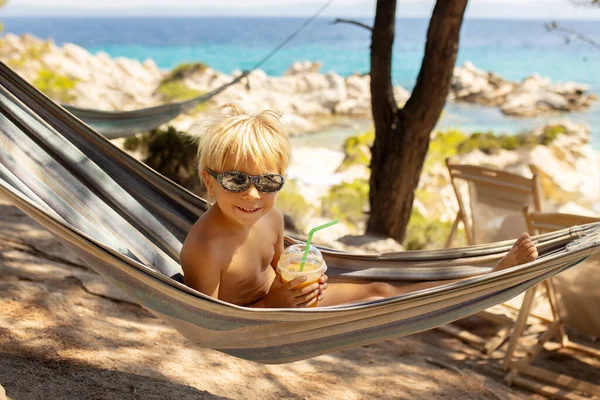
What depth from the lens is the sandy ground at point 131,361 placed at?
1890 mm

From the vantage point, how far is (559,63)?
30578 mm

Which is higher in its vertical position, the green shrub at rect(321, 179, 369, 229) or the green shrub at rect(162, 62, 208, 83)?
the green shrub at rect(162, 62, 208, 83)

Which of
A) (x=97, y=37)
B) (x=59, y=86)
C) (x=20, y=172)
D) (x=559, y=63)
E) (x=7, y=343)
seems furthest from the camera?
(x=97, y=37)

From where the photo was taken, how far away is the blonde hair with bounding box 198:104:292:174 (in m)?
1.70

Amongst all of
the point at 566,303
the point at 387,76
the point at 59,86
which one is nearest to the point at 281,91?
the point at 59,86

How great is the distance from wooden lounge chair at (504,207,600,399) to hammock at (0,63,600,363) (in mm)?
520

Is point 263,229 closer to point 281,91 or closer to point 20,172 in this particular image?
point 20,172

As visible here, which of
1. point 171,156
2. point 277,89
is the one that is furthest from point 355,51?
point 171,156

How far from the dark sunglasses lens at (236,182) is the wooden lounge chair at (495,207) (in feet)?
6.06

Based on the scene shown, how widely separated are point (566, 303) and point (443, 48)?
1.59m

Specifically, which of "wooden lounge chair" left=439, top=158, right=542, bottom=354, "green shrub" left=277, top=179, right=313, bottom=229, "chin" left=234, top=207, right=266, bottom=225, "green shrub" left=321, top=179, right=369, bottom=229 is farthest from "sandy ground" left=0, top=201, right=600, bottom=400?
"green shrub" left=321, top=179, right=369, bottom=229

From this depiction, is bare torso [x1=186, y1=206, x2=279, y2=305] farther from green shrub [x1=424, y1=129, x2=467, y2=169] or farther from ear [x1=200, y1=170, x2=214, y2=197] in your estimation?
green shrub [x1=424, y1=129, x2=467, y2=169]

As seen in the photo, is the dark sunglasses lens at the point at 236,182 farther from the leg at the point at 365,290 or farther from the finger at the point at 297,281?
the leg at the point at 365,290

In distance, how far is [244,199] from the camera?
68.4 inches
